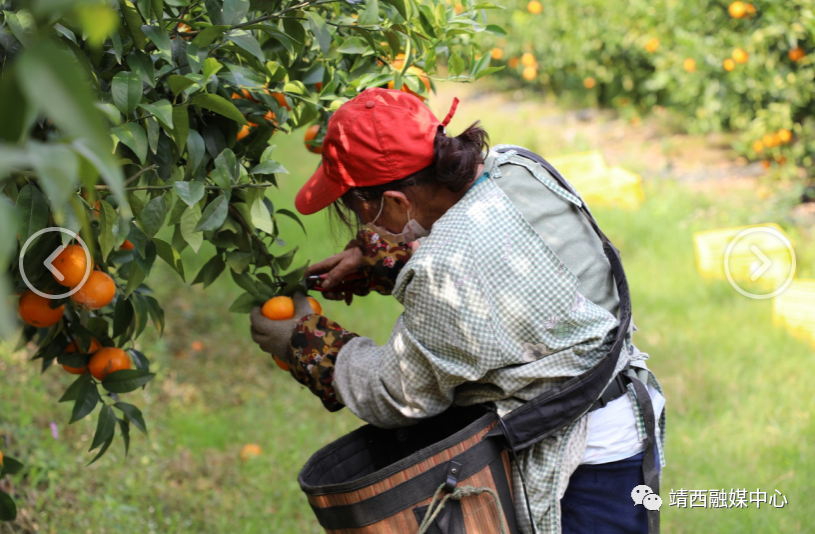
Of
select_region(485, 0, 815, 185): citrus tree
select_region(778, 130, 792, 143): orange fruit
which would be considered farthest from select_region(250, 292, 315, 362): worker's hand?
select_region(778, 130, 792, 143): orange fruit

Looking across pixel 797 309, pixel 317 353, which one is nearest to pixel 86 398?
pixel 317 353

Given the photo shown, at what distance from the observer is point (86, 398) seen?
5.01 ft

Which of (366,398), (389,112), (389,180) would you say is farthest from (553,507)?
(389,112)

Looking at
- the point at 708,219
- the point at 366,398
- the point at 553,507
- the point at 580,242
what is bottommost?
the point at 708,219

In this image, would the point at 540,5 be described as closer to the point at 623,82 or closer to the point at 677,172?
the point at 623,82

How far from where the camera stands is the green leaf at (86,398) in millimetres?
1507

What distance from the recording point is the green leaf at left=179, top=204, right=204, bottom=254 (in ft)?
4.01

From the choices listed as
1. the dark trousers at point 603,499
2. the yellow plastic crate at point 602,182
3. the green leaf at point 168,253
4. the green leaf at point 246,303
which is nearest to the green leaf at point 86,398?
the green leaf at point 246,303

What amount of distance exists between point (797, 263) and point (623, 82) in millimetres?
3566

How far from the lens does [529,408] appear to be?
130cm

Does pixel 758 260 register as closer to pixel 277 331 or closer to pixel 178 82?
pixel 277 331

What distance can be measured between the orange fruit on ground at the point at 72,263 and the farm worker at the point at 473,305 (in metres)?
0.40

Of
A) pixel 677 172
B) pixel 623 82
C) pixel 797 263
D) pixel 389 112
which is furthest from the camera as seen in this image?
pixel 623 82

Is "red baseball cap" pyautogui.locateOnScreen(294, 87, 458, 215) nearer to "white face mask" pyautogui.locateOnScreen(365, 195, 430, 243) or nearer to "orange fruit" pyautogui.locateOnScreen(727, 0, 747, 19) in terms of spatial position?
"white face mask" pyautogui.locateOnScreen(365, 195, 430, 243)
